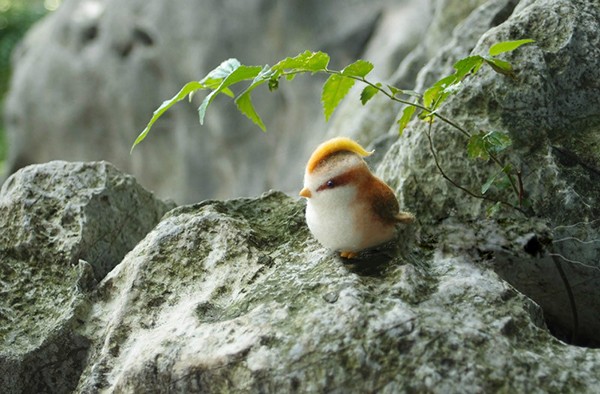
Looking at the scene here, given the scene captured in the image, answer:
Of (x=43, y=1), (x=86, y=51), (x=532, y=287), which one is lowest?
(x=532, y=287)

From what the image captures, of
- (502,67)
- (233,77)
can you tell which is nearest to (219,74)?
(233,77)

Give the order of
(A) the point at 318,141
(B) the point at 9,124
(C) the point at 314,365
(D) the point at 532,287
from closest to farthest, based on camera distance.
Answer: (C) the point at 314,365 → (D) the point at 532,287 → (A) the point at 318,141 → (B) the point at 9,124

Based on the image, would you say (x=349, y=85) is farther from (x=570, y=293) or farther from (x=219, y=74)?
(x=570, y=293)

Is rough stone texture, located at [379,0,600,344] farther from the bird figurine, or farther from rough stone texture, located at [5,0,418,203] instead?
rough stone texture, located at [5,0,418,203]

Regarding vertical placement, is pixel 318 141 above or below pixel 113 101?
below

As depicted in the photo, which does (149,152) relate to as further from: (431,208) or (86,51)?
(431,208)

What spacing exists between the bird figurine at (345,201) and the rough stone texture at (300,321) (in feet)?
0.20

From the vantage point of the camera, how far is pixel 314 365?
4.23 ft

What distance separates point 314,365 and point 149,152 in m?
6.22

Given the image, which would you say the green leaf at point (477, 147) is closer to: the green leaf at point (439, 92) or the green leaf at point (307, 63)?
the green leaf at point (439, 92)

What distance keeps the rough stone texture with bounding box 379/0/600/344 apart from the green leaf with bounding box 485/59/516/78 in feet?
0.14

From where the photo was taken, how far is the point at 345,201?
1.50m

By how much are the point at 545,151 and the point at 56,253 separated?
4.22ft

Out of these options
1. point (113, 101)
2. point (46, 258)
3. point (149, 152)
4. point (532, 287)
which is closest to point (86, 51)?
point (113, 101)
